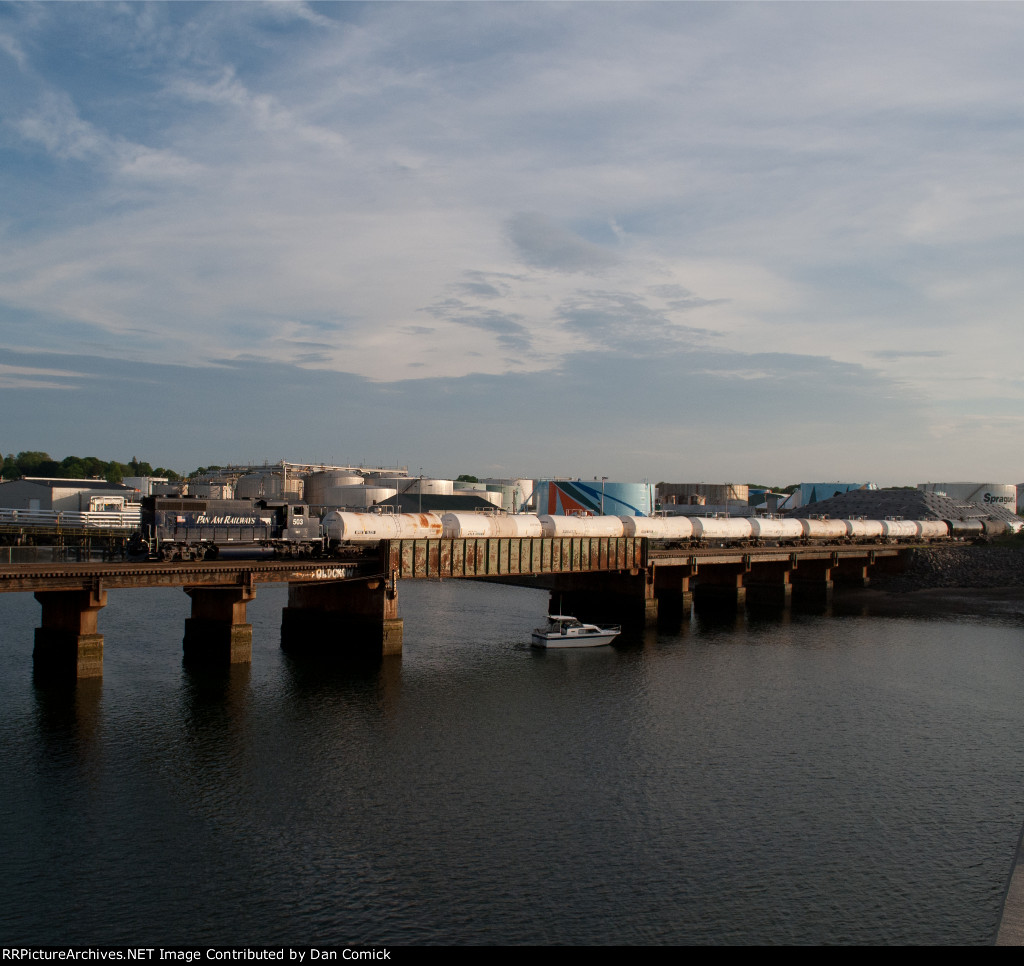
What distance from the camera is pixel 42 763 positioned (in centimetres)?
3519

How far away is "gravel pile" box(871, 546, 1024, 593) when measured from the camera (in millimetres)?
114812

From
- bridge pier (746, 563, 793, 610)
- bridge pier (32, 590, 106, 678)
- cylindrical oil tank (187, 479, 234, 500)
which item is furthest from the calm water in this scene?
cylindrical oil tank (187, 479, 234, 500)

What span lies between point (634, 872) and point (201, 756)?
2005cm

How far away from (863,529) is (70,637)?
362 feet

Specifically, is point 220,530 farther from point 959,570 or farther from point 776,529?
point 959,570

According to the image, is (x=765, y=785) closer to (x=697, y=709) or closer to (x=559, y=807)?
(x=559, y=807)

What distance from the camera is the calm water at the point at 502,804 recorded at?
79.4 feet

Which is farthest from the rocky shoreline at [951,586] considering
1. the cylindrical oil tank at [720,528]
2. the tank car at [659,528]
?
the tank car at [659,528]

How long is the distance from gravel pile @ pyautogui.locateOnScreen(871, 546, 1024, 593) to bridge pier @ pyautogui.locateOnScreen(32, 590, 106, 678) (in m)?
99.3

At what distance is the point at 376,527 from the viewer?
63031mm

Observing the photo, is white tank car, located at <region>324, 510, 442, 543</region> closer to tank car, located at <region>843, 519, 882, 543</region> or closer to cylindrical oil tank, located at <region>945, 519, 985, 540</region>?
tank car, located at <region>843, 519, 882, 543</region>

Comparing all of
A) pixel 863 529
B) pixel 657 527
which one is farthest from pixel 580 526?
pixel 863 529

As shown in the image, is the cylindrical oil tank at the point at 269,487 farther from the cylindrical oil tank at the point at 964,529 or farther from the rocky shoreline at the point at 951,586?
the cylindrical oil tank at the point at 964,529

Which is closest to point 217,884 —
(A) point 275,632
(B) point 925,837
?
(B) point 925,837
